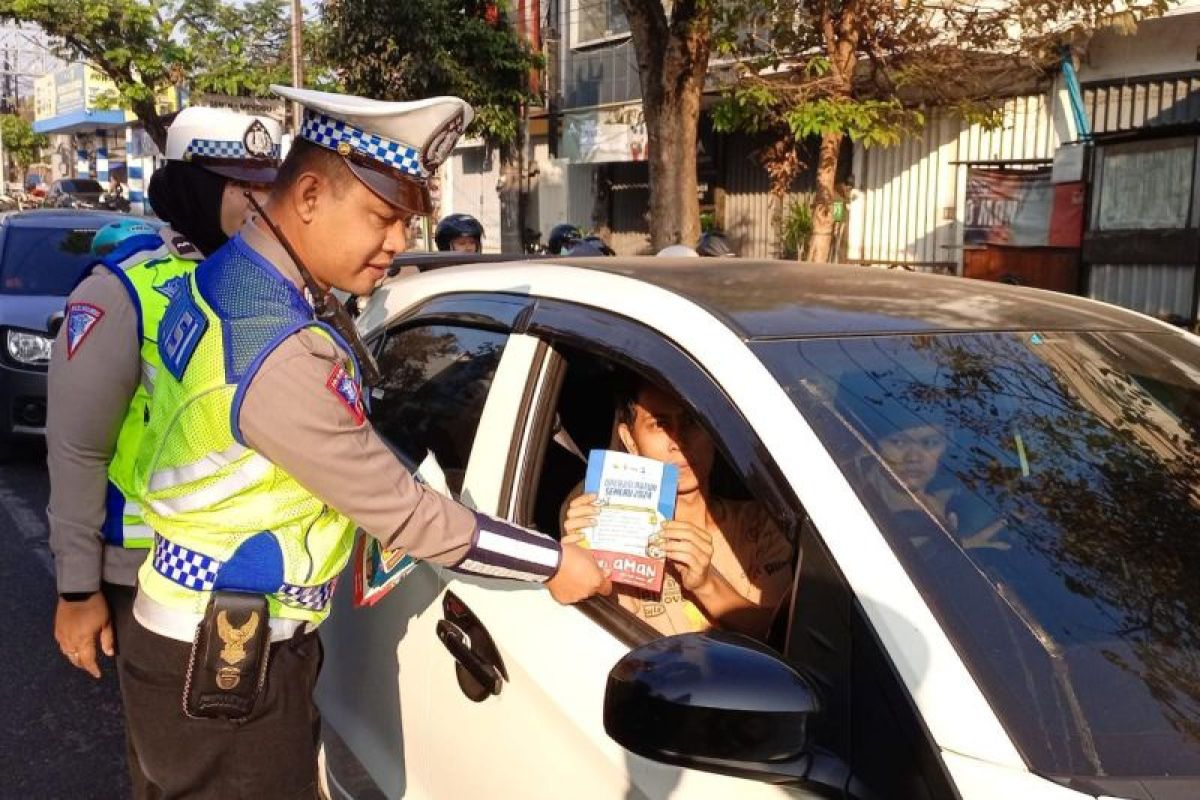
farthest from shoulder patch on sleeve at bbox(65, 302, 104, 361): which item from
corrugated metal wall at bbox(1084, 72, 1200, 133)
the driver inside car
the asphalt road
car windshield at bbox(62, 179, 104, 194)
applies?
car windshield at bbox(62, 179, 104, 194)

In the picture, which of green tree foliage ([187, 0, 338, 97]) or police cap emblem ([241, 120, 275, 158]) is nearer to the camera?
police cap emblem ([241, 120, 275, 158])

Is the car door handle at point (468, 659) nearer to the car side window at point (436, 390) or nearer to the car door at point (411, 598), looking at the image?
the car door at point (411, 598)

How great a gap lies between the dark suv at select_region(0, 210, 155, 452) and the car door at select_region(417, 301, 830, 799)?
5539mm

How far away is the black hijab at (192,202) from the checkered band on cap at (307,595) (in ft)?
3.52

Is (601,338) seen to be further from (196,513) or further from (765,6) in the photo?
(765,6)

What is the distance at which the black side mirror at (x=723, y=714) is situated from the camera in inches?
57.2

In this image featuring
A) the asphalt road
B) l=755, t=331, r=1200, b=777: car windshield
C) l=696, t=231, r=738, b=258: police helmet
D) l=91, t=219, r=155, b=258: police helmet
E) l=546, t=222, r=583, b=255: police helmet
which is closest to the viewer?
l=755, t=331, r=1200, b=777: car windshield

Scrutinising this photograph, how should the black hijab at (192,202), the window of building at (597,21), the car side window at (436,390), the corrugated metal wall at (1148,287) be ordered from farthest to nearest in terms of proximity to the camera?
1. the window of building at (597,21)
2. the corrugated metal wall at (1148,287)
3. the black hijab at (192,202)
4. the car side window at (436,390)

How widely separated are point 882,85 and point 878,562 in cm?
685

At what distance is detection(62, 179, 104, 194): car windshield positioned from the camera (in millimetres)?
34469

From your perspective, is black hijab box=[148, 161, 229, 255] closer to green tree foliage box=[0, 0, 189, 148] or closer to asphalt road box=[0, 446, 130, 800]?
asphalt road box=[0, 446, 130, 800]

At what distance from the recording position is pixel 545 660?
199 cm

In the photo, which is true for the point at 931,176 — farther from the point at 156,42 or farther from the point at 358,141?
the point at 156,42

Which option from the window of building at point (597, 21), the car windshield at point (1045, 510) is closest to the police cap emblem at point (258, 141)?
the car windshield at point (1045, 510)
